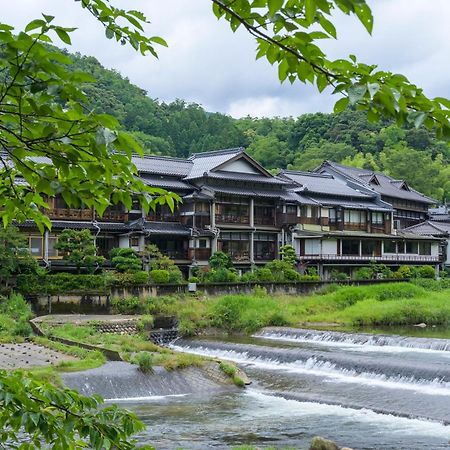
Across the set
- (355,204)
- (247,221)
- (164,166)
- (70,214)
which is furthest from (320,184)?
(70,214)

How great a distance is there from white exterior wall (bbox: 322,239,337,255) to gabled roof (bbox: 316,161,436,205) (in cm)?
863

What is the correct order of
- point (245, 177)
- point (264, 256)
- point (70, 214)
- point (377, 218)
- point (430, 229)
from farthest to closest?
point (430, 229) → point (377, 218) → point (264, 256) → point (245, 177) → point (70, 214)

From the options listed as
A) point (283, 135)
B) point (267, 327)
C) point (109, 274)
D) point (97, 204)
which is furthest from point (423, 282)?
point (283, 135)

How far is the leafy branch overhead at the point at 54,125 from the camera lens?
2066 millimetres

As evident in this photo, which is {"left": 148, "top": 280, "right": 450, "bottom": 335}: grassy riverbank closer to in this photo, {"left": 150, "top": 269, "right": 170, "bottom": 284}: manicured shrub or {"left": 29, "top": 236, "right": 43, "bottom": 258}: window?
{"left": 150, "top": 269, "right": 170, "bottom": 284}: manicured shrub

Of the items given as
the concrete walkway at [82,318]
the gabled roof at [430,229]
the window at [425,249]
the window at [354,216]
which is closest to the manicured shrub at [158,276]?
the concrete walkway at [82,318]

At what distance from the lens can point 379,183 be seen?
171 feet

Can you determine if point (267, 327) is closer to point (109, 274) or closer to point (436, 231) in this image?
point (109, 274)

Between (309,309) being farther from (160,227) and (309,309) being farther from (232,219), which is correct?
(160,227)

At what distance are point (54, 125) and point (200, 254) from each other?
35360 mm

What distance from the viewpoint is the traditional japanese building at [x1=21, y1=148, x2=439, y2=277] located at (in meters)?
35.7

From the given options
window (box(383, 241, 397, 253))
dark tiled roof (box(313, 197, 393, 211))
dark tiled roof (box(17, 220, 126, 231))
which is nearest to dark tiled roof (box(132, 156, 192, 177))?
dark tiled roof (box(17, 220, 126, 231))

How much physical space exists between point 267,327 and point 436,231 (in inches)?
1046

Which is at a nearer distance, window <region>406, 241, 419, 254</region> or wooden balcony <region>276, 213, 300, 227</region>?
wooden balcony <region>276, 213, 300, 227</region>
